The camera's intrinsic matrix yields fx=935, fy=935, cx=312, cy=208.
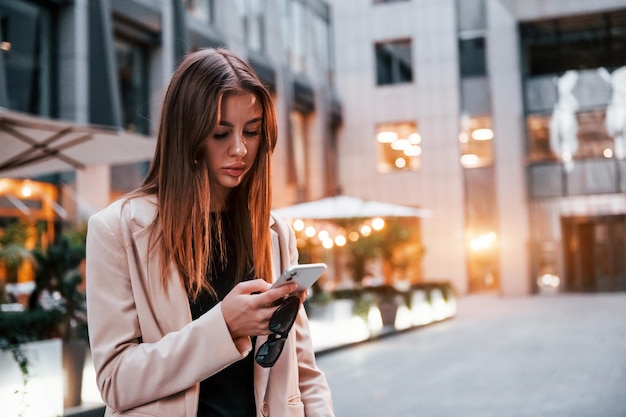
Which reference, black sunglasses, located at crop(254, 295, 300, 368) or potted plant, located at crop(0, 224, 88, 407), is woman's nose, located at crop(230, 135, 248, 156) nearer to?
black sunglasses, located at crop(254, 295, 300, 368)

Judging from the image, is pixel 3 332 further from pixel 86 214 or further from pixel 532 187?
pixel 532 187

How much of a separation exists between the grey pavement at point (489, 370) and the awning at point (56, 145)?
415 centimetres

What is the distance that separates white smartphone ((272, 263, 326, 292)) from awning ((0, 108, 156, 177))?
23.4 feet

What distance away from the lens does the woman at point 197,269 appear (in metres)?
2.08

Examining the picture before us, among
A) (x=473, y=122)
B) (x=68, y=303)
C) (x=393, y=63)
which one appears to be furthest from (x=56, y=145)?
(x=393, y=63)

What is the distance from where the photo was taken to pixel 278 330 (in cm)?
208

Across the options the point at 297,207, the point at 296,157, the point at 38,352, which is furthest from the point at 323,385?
the point at 296,157

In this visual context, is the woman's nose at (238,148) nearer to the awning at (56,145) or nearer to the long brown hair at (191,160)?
the long brown hair at (191,160)

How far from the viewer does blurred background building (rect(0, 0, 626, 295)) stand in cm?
3591

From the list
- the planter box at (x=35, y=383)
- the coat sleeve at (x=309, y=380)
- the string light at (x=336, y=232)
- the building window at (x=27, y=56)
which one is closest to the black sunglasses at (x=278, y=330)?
the coat sleeve at (x=309, y=380)

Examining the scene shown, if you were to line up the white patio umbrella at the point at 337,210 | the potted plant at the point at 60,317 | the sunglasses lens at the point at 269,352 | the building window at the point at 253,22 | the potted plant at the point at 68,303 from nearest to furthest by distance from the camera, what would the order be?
the sunglasses lens at the point at 269,352 < the potted plant at the point at 60,317 < the potted plant at the point at 68,303 < the white patio umbrella at the point at 337,210 < the building window at the point at 253,22

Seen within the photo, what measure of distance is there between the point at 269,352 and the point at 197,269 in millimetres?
261

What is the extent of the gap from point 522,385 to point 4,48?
12113 mm

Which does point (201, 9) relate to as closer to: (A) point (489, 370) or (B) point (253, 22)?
(B) point (253, 22)
